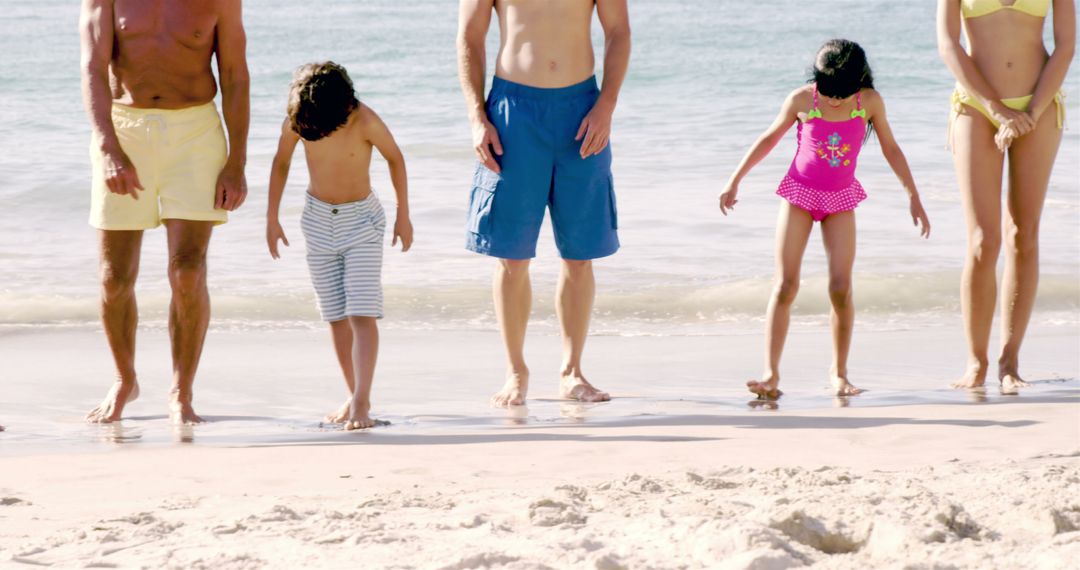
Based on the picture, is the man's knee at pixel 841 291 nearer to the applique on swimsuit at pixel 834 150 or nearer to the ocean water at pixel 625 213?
the applique on swimsuit at pixel 834 150

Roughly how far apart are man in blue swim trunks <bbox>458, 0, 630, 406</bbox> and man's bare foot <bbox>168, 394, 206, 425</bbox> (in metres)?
1.16

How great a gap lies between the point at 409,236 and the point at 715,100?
1473cm

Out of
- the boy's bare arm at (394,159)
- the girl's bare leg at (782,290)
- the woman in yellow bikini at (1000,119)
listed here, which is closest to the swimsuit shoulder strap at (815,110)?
the girl's bare leg at (782,290)

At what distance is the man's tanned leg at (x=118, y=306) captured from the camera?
201 inches

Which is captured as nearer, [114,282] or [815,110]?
[114,282]

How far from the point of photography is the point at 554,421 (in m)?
5.11

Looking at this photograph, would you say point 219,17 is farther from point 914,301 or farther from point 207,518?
point 914,301

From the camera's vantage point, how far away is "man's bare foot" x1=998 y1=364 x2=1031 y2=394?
555 centimetres

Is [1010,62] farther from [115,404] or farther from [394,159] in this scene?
[115,404]

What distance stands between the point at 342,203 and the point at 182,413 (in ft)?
3.14

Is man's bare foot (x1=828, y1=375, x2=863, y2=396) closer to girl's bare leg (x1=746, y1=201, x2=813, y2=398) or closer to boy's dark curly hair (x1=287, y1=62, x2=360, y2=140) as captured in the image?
girl's bare leg (x1=746, y1=201, x2=813, y2=398)

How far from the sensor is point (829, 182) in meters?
5.54

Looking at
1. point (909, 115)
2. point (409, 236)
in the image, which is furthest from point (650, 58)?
point (409, 236)

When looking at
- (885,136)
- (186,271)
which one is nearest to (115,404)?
(186,271)
